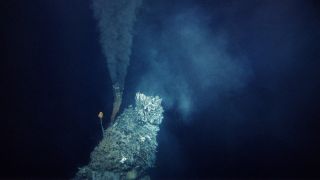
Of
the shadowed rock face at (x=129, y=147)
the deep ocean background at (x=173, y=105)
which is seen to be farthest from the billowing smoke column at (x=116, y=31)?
the shadowed rock face at (x=129, y=147)

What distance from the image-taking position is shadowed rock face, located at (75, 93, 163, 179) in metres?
6.80

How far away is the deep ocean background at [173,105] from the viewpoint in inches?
333

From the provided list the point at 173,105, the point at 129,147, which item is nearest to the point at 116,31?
the point at 173,105

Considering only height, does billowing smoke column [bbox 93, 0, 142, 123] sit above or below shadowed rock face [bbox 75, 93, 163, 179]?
above

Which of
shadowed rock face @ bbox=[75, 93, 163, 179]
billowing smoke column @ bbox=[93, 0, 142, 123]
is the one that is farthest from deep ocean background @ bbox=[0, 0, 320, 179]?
shadowed rock face @ bbox=[75, 93, 163, 179]

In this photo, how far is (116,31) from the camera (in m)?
8.23

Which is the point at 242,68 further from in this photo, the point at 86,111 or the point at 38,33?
the point at 38,33

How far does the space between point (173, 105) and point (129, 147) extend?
2.66m

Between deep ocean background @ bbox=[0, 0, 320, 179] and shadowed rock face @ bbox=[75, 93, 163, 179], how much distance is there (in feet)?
4.67

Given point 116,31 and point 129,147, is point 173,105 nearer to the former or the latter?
point 129,147

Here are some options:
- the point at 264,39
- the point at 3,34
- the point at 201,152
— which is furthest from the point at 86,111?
the point at 264,39

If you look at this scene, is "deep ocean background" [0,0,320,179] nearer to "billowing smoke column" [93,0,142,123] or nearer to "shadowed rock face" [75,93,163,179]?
"billowing smoke column" [93,0,142,123]

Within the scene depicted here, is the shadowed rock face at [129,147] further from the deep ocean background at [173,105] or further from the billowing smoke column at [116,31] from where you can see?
the deep ocean background at [173,105]

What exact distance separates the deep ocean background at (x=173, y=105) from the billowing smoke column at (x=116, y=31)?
0.83 ft
